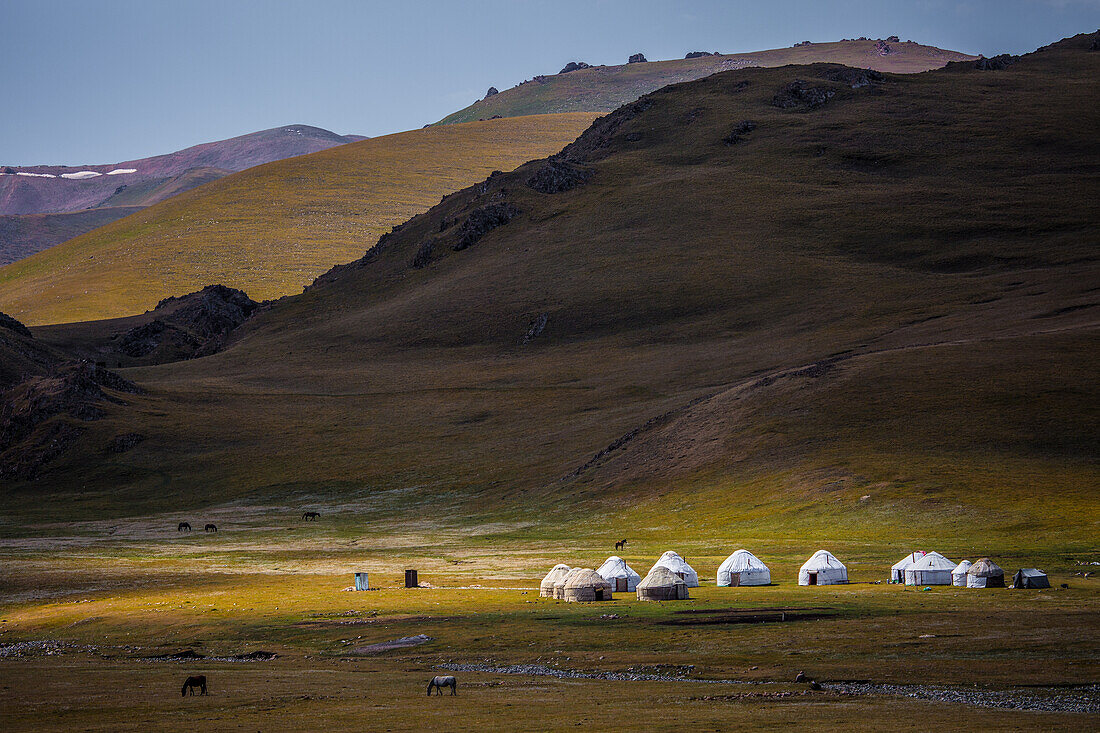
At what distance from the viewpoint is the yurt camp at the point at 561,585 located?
64.9 metres

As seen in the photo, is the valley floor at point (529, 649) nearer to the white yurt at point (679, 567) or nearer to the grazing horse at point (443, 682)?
the grazing horse at point (443, 682)

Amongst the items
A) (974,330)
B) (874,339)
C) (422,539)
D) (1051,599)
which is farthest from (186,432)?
(1051,599)

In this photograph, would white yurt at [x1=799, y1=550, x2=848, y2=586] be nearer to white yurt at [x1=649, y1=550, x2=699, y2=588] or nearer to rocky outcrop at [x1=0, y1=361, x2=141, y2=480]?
white yurt at [x1=649, y1=550, x2=699, y2=588]

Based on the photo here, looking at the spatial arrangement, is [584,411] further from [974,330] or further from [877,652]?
[877,652]

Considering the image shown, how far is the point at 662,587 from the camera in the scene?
208ft

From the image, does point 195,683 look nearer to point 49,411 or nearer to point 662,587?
point 662,587

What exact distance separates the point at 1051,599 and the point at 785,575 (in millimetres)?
19062

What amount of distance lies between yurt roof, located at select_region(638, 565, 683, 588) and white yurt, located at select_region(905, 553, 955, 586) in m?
12.4

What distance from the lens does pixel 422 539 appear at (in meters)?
103

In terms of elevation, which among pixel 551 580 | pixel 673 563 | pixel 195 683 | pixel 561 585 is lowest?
pixel 195 683

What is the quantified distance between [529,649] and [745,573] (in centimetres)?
2097

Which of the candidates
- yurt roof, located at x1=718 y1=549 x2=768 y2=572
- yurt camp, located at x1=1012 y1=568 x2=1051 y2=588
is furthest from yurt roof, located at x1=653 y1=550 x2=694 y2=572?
yurt camp, located at x1=1012 y1=568 x2=1051 y2=588

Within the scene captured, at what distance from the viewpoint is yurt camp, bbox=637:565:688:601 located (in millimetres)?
63375

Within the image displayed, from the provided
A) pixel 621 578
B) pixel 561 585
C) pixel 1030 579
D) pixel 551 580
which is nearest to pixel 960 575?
pixel 1030 579
